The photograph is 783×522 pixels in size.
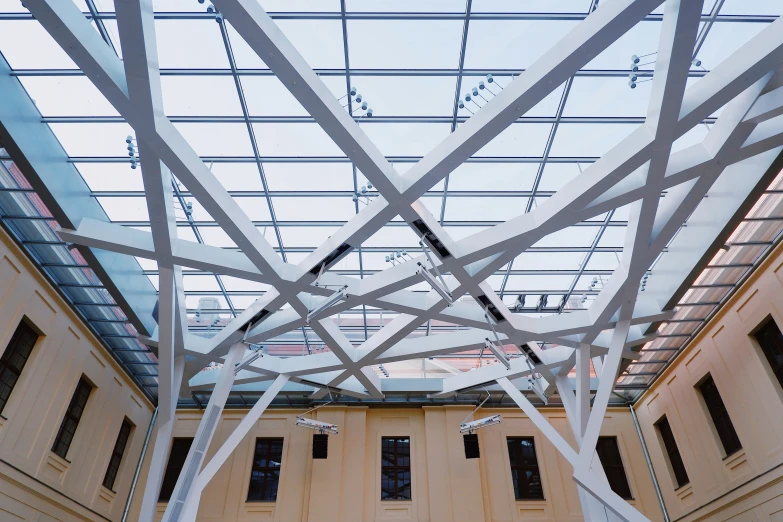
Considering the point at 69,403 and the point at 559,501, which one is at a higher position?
the point at 69,403

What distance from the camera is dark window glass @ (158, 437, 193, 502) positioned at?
75.8ft

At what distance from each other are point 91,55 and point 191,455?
36.7ft

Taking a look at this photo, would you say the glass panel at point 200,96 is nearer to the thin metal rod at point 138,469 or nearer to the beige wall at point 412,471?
the beige wall at point 412,471

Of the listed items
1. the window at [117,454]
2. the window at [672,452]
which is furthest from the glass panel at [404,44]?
the window at [672,452]

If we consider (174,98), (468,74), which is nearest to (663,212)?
(468,74)

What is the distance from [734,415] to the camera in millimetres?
18219

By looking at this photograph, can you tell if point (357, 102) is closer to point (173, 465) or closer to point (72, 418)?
point (72, 418)

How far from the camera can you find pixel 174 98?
14.0m

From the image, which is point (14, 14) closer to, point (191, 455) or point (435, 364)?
point (191, 455)

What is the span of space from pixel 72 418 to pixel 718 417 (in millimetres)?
22016

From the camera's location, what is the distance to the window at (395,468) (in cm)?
2288

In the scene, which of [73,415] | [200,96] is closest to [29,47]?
[200,96]

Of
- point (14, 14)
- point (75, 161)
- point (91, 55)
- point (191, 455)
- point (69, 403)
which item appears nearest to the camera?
point (91, 55)

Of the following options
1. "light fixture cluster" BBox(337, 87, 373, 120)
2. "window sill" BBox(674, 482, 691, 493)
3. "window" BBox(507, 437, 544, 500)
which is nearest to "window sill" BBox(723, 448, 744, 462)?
"window sill" BBox(674, 482, 691, 493)
